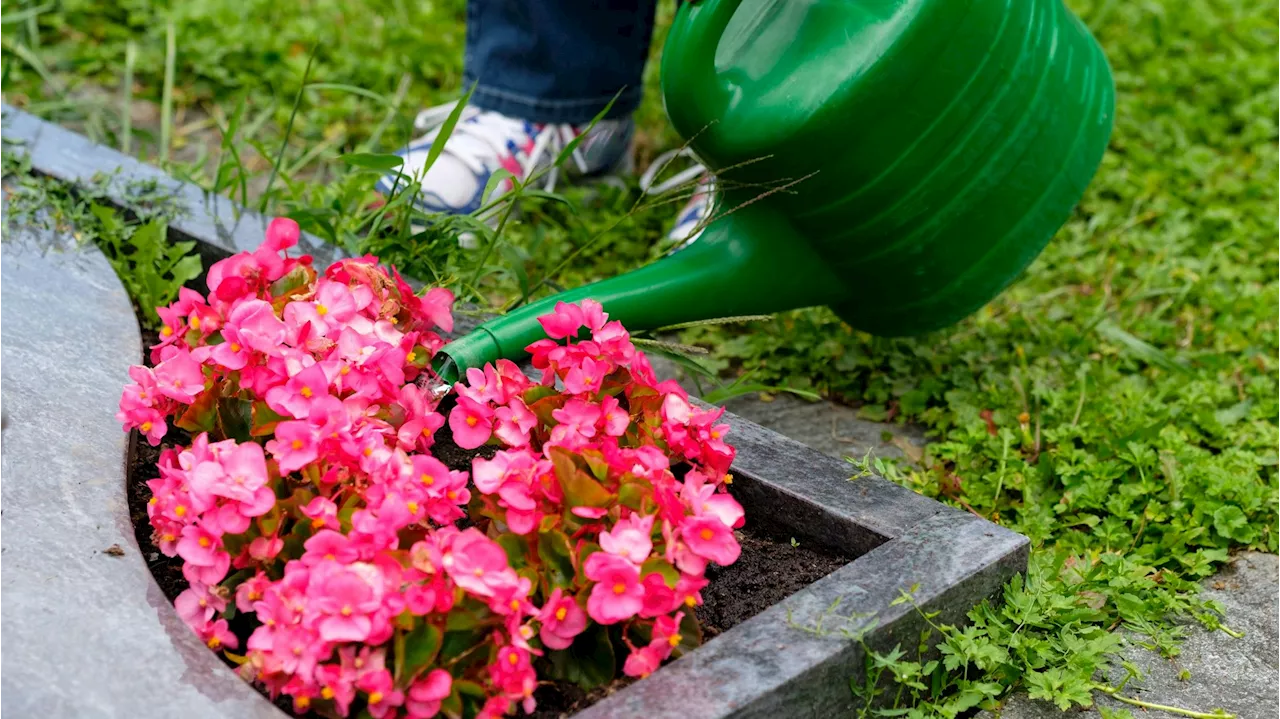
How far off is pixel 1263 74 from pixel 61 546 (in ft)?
9.44

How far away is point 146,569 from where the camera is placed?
1.18 meters

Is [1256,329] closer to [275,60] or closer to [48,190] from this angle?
[48,190]

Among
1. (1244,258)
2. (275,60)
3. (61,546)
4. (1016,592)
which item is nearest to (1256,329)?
(1244,258)

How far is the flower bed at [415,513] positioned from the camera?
105 cm

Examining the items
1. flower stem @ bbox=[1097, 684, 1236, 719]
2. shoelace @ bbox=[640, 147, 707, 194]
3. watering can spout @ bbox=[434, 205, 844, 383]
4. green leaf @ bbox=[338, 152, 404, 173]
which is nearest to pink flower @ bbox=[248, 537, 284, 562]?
watering can spout @ bbox=[434, 205, 844, 383]

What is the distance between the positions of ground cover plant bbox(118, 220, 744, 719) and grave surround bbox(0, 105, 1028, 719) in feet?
0.15

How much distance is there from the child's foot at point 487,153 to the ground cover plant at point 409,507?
854 millimetres

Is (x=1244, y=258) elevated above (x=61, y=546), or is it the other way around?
(x=1244, y=258)

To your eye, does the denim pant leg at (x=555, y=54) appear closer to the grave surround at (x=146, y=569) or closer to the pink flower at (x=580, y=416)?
the grave surround at (x=146, y=569)

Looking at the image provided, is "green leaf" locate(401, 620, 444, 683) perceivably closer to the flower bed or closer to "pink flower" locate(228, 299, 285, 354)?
the flower bed

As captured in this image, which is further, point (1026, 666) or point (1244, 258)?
point (1244, 258)

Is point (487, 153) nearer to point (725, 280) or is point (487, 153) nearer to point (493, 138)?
point (493, 138)

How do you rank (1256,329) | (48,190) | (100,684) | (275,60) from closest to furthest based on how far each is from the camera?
(100,684)
(48,190)
(1256,329)
(275,60)

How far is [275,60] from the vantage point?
3.00m
